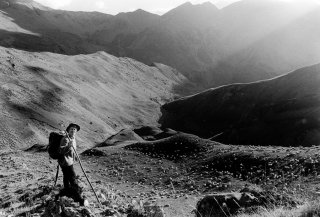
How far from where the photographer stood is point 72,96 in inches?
4237

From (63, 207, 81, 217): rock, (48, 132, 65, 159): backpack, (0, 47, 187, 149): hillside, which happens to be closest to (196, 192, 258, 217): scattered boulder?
(63, 207, 81, 217): rock

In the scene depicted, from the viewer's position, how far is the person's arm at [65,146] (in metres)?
12.3

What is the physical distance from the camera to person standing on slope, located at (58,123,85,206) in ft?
40.6

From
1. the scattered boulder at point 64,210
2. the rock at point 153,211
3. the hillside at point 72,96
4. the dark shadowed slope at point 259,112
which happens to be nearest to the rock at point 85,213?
the scattered boulder at point 64,210

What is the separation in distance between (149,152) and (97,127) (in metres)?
48.2

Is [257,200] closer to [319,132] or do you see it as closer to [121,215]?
[121,215]

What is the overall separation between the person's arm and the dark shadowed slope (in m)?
56.2

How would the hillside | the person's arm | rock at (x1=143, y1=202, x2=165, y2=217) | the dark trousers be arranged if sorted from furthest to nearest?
1. the hillside
2. the dark trousers
3. the person's arm
4. rock at (x1=143, y1=202, x2=165, y2=217)

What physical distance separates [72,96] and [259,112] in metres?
49.3

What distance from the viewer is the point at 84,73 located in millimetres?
143875

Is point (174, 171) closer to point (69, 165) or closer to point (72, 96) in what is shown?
point (69, 165)

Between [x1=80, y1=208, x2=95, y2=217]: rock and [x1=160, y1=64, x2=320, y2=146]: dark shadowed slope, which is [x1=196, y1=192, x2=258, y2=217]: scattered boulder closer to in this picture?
[x1=80, y1=208, x2=95, y2=217]: rock

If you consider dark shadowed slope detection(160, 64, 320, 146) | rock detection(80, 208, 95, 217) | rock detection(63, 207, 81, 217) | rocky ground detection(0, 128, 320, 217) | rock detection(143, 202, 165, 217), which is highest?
rock detection(143, 202, 165, 217)

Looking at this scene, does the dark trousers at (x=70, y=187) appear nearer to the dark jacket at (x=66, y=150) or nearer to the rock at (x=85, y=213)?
the dark jacket at (x=66, y=150)
